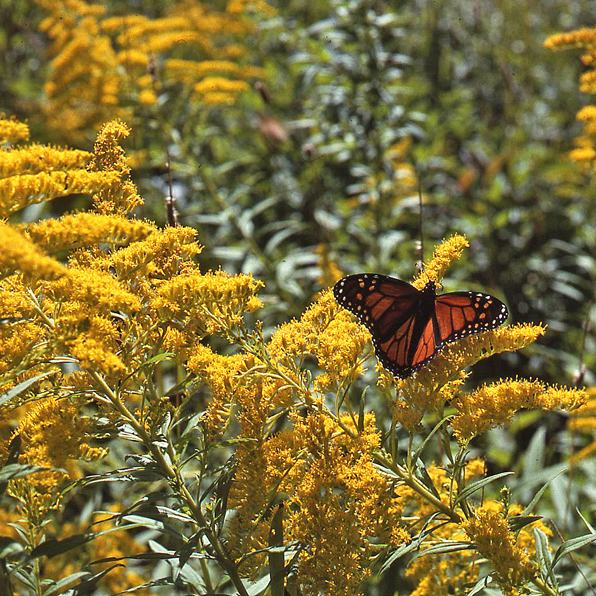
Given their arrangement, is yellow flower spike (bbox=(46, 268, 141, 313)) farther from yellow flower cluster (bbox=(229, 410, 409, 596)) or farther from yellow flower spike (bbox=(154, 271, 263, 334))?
yellow flower cluster (bbox=(229, 410, 409, 596))

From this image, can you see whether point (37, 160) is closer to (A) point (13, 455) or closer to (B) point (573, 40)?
(A) point (13, 455)

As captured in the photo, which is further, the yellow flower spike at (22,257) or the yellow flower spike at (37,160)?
the yellow flower spike at (37,160)

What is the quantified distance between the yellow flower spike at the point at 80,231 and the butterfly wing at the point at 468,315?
0.97 metres

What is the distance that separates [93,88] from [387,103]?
83.9 inches

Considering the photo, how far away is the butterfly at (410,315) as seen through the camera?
2175 millimetres

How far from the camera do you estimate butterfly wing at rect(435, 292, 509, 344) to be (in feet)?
7.16

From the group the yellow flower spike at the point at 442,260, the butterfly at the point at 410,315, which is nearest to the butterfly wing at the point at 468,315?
the butterfly at the point at 410,315

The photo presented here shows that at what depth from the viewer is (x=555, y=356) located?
499 cm

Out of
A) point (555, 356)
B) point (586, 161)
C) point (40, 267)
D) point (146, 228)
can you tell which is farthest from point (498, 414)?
point (555, 356)

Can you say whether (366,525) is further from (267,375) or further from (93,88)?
(93,88)

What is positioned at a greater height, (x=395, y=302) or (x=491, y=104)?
(x=395, y=302)

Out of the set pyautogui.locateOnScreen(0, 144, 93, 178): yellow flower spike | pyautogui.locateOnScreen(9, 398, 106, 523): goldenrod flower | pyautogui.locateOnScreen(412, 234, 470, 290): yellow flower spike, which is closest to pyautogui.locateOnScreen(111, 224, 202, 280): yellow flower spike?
pyautogui.locateOnScreen(0, 144, 93, 178): yellow flower spike

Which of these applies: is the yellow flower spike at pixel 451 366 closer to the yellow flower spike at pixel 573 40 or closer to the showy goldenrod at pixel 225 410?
the showy goldenrod at pixel 225 410

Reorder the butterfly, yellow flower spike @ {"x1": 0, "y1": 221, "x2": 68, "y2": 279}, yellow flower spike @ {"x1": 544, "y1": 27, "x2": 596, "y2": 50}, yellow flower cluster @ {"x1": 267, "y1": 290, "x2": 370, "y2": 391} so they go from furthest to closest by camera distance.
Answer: yellow flower spike @ {"x1": 544, "y1": 27, "x2": 596, "y2": 50}, the butterfly, yellow flower cluster @ {"x1": 267, "y1": 290, "x2": 370, "y2": 391}, yellow flower spike @ {"x1": 0, "y1": 221, "x2": 68, "y2": 279}
